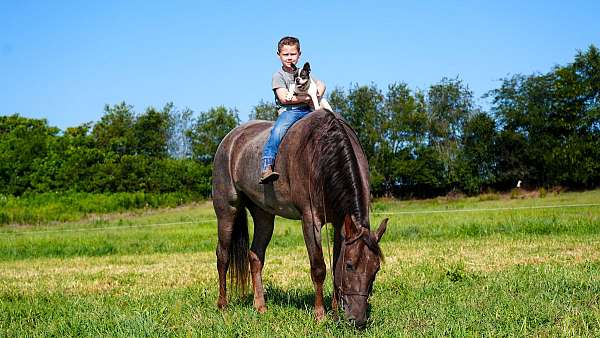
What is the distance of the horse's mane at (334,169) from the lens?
16.5ft

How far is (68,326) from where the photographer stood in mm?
5609

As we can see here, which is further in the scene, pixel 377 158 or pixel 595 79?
pixel 377 158

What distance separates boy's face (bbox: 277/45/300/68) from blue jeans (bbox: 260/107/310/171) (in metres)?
0.55

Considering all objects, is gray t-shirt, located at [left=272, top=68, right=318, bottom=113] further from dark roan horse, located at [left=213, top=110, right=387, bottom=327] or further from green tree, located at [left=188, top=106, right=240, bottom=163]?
green tree, located at [left=188, top=106, right=240, bottom=163]

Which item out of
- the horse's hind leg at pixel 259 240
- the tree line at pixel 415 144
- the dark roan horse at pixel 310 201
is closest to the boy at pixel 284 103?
the dark roan horse at pixel 310 201

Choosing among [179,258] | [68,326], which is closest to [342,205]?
[68,326]

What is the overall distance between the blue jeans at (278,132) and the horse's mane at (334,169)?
0.44 meters

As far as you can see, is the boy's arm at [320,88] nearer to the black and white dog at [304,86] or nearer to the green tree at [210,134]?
the black and white dog at [304,86]

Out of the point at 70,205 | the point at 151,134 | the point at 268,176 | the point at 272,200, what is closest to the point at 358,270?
the point at 268,176

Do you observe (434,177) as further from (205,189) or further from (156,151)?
(156,151)

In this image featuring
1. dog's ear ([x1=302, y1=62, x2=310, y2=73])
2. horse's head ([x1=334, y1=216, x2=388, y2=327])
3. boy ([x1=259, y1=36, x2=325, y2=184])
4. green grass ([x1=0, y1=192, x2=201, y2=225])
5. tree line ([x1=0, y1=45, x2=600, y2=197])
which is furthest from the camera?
tree line ([x1=0, y1=45, x2=600, y2=197])

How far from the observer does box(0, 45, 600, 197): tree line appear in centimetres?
4438

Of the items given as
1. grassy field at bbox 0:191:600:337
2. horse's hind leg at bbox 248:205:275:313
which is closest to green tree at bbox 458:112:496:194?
grassy field at bbox 0:191:600:337

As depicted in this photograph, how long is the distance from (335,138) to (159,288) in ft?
14.6
